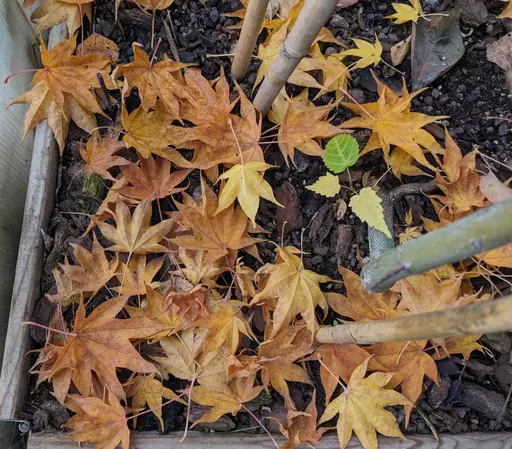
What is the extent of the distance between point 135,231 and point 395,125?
649 millimetres

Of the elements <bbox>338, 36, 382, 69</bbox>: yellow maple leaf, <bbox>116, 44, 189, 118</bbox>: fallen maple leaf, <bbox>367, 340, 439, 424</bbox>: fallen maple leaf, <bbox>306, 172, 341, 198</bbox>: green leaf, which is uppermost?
<bbox>338, 36, 382, 69</bbox>: yellow maple leaf

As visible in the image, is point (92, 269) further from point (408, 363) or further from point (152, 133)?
point (408, 363)

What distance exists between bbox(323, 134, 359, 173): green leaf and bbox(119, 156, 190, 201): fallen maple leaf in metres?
0.33

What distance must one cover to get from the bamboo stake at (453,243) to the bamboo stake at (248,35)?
0.63m

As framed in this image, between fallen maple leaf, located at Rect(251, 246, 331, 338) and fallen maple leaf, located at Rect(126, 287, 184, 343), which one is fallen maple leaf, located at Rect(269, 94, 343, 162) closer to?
fallen maple leaf, located at Rect(251, 246, 331, 338)

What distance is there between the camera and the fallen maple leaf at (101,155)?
3.83 ft

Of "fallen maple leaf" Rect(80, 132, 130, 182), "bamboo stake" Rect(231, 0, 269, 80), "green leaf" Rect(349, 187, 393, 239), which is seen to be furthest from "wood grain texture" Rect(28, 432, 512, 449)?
"bamboo stake" Rect(231, 0, 269, 80)

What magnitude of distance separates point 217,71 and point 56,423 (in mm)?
943

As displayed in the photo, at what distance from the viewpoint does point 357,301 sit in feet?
3.63

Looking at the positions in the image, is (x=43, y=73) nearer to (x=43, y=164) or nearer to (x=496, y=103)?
(x=43, y=164)

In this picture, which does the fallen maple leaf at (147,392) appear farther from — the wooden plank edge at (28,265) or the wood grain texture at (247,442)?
the wooden plank edge at (28,265)

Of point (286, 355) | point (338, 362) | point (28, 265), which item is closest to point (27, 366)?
point (28, 265)

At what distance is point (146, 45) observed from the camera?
1301 mm

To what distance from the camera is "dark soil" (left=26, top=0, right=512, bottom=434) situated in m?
1.13
